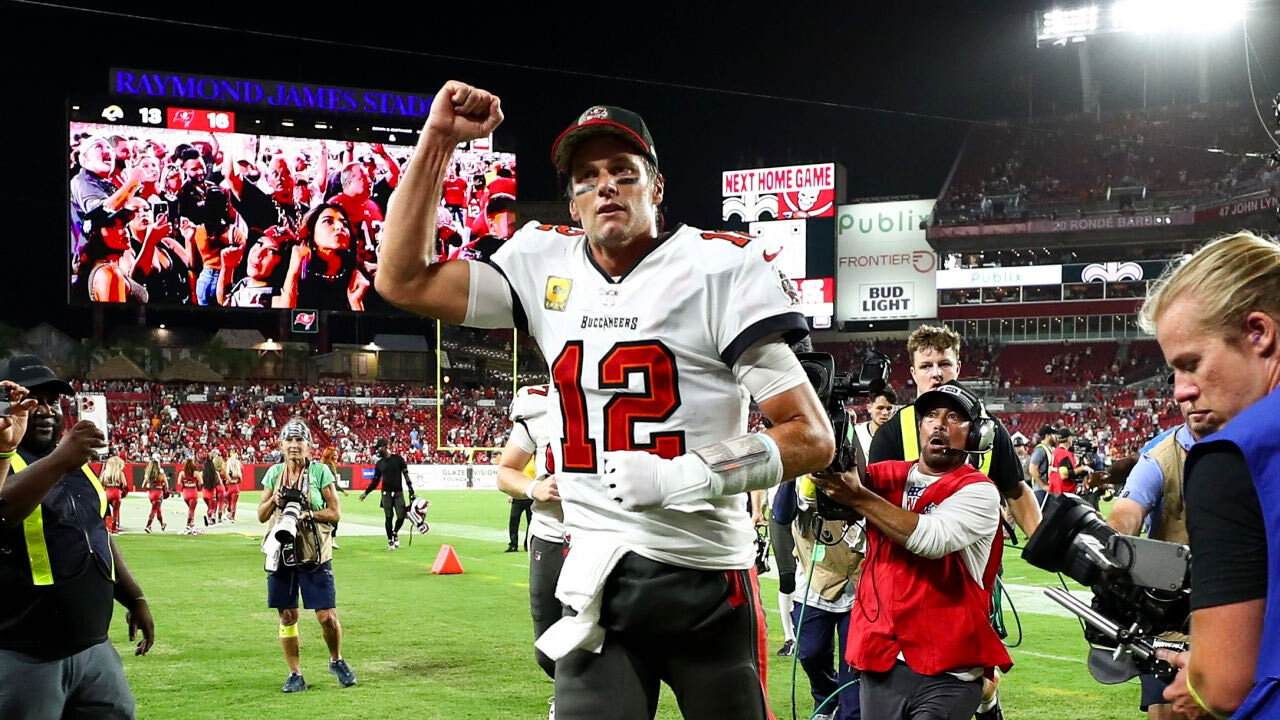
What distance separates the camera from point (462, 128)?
3.08 m

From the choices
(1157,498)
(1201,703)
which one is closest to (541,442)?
(1157,498)

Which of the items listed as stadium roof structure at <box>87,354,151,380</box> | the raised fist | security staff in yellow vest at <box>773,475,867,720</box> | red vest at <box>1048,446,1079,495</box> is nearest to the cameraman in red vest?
the raised fist

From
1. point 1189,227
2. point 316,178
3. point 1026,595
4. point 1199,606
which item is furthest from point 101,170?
point 1199,606

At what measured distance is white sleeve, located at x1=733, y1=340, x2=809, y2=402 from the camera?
9.40ft

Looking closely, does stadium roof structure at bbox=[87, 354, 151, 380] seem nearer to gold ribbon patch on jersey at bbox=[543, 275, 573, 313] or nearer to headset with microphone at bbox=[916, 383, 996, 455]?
headset with microphone at bbox=[916, 383, 996, 455]

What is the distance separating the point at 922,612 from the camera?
4.41m

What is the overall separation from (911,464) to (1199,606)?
3.15m

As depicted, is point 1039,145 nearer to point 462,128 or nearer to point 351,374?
point 351,374

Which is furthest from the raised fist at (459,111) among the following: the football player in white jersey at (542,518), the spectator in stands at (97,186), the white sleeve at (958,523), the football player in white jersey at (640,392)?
the spectator in stands at (97,186)

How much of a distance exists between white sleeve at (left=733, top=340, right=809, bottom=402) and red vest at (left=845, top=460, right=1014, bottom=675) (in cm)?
187

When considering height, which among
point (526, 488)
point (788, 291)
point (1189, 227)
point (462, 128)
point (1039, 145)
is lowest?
point (526, 488)

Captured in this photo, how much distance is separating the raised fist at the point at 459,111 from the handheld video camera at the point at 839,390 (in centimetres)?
104

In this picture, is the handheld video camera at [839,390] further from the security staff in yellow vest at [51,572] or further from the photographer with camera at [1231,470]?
the security staff in yellow vest at [51,572]

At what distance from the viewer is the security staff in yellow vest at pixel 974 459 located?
18.3 ft
